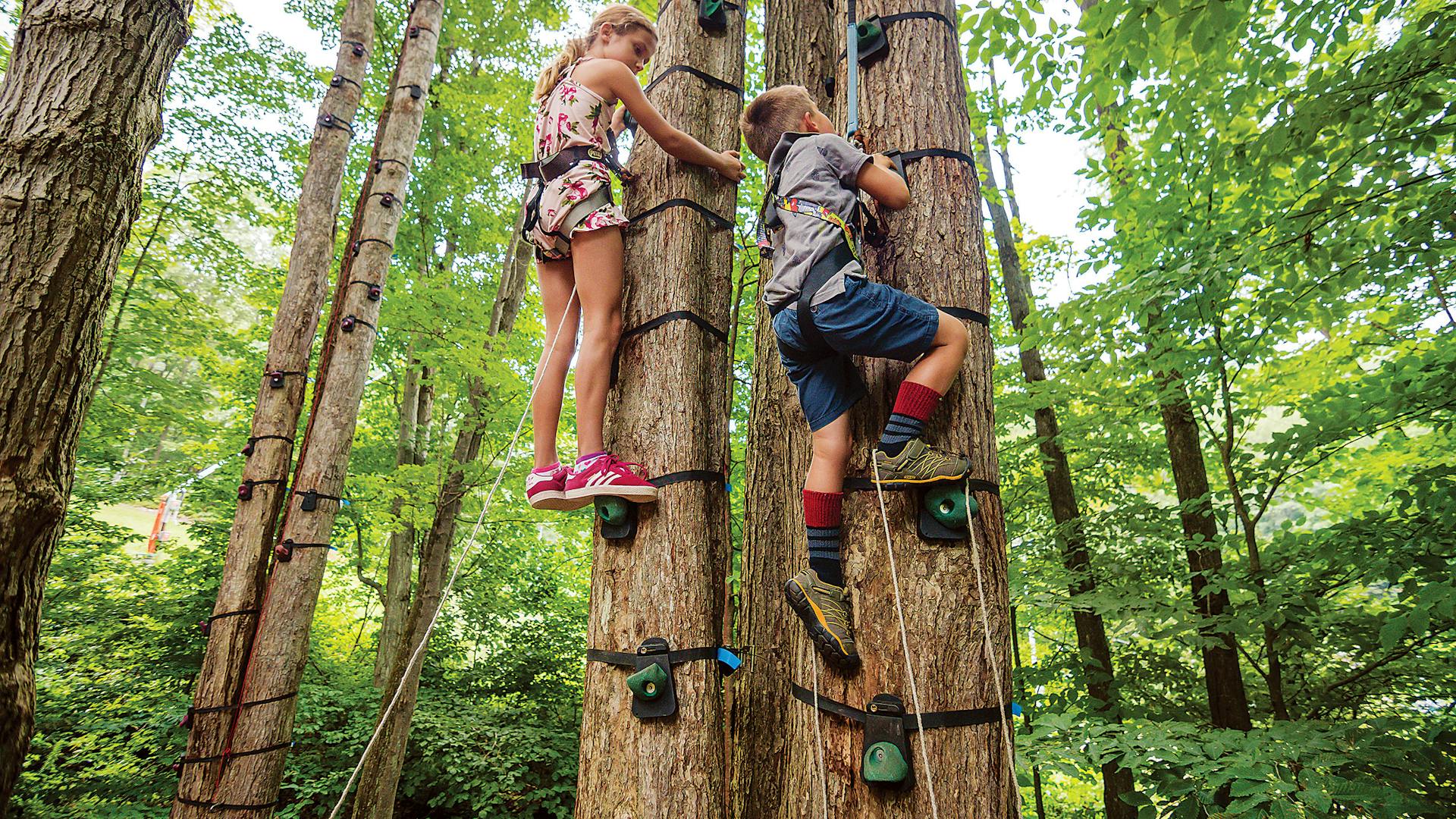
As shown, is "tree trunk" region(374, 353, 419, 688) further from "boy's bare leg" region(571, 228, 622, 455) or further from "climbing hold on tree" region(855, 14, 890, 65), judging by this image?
"climbing hold on tree" region(855, 14, 890, 65)

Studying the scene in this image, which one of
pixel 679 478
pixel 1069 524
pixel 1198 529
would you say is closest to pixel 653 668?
pixel 679 478

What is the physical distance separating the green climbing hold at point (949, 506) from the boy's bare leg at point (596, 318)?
1.11 metres

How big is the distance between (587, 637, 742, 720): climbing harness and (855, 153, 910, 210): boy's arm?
150 centimetres

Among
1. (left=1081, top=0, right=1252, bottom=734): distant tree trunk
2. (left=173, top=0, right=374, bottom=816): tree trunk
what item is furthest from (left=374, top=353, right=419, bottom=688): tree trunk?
(left=1081, top=0, right=1252, bottom=734): distant tree trunk

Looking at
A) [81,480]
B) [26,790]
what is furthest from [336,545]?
[26,790]

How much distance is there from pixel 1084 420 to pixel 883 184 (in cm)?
395

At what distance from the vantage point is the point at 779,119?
2387 millimetres

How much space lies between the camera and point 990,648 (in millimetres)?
1708

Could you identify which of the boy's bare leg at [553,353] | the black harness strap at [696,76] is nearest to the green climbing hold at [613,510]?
the boy's bare leg at [553,353]

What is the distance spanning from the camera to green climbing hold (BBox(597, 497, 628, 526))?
2.08 metres

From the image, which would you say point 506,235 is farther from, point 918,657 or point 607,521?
point 918,657

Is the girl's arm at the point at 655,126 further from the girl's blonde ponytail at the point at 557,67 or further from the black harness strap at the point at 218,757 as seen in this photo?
the black harness strap at the point at 218,757

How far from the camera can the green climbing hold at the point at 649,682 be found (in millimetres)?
1880

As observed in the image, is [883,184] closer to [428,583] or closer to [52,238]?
[52,238]
